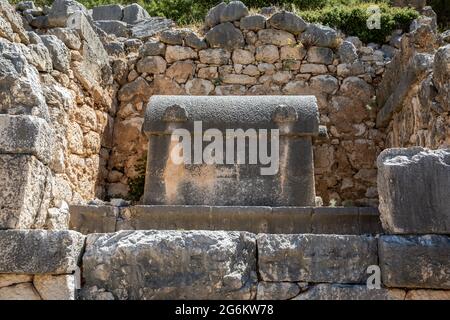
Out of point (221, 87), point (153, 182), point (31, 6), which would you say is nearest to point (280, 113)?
point (153, 182)

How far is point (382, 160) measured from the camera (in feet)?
10.0

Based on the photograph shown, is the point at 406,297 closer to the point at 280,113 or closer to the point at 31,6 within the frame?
the point at 280,113

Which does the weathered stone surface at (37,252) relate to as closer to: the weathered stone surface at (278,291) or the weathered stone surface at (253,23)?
the weathered stone surface at (278,291)

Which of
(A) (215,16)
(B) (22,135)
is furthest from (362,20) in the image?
(B) (22,135)

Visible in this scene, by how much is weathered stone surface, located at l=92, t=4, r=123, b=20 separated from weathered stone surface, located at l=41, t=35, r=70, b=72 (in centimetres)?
353

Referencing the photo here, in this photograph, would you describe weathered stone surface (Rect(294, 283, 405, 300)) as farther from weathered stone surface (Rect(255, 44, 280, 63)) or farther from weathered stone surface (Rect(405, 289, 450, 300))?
weathered stone surface (Rect(255, 44, 280, 63))

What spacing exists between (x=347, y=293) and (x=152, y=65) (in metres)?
5.95

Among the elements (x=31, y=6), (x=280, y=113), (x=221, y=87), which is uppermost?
(x=31, y=6)

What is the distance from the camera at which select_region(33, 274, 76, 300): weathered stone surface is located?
275cm

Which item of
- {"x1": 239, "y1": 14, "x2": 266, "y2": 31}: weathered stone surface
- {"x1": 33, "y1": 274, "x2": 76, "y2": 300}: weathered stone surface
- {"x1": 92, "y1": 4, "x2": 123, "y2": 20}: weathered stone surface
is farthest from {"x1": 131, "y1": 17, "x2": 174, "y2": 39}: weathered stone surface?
{"x1": 33, "y1": 274, "x2": 76, "y2": 300}: weathered stone surface

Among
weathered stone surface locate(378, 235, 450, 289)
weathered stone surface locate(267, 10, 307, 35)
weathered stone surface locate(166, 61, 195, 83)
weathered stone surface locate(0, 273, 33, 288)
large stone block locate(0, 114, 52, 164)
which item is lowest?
weathered stone surface locate(0, 273, 33, 288)

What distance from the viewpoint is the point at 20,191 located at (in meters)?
2.86

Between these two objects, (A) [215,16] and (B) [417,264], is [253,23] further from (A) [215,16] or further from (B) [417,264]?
(B) [417,264]

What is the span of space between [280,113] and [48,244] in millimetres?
2707
